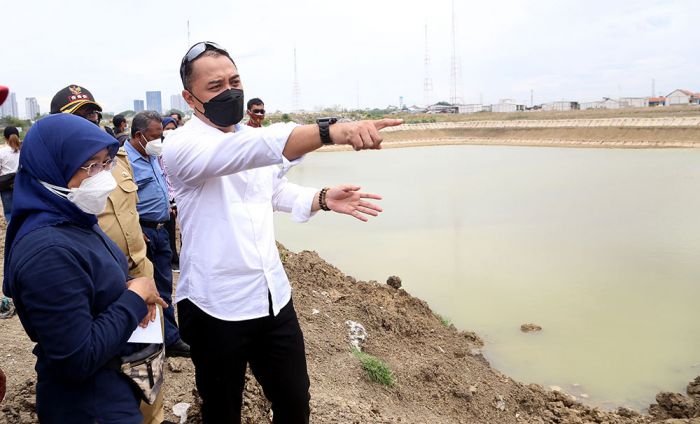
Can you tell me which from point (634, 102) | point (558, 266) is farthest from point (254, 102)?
point (634, 102)

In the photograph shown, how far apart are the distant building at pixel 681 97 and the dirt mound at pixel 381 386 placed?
271 ft

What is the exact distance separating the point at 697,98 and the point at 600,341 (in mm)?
84616

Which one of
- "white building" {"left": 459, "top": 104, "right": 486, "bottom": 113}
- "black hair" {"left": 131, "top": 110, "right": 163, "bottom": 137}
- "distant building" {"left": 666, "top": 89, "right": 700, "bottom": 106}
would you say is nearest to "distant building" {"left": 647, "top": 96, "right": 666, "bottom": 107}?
"distant building" {"left": 666, "top": 89, "right": 700, "bottom": 106}

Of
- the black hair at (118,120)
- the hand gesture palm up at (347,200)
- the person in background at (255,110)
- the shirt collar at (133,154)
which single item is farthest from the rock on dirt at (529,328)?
the black hair at (118,120)

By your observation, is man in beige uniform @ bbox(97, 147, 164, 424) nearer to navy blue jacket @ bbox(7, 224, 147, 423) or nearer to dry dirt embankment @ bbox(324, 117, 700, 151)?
navy blue jacket @ bbox(7, 224, 147, 423)

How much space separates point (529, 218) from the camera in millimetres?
12828

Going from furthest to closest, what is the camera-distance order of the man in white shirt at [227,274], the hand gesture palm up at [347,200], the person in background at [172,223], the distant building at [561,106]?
1. the distant building at [561,106]
2. the person in background at [172,223]
3. the hand gesture palm up at [347,200]
4. the man in white shirt at [227,274]

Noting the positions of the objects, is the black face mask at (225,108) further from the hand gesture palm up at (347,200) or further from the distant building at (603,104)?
the distant building at (603,104)

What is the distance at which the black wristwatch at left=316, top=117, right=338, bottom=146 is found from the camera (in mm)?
1680

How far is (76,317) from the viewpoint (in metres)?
1.69

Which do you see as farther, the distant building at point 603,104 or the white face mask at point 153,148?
the distant building at point 603,104

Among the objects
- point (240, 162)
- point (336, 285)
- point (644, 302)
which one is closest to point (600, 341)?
point (644, 302)

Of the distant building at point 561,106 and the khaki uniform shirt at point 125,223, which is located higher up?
the distant building at point 561,106

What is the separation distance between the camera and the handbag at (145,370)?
196 centimetres
